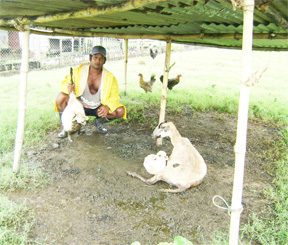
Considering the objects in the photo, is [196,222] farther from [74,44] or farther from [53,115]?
[74,44]

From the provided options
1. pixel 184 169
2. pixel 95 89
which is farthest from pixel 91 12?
pixel 184 169

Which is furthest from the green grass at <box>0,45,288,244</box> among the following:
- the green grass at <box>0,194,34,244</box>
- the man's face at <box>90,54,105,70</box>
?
the man's face at <box>90,54,105,70</box>

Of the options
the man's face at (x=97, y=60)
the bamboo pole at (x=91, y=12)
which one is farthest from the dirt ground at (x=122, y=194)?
the bamboo pole at (x=91, y=12)

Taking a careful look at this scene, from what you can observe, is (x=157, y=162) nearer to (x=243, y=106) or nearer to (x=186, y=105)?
(x=243, y=106)

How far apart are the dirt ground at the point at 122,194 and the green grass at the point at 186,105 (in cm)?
21

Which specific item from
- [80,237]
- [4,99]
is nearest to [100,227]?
[80,237]

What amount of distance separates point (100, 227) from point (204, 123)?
149 inches

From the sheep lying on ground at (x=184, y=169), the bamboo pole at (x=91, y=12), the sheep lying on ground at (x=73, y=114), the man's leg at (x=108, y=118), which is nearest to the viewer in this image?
the bamboo pole at (x=91, y=12)

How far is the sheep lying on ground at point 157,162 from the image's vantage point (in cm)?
326

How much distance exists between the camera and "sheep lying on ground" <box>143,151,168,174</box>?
3256 millimetres

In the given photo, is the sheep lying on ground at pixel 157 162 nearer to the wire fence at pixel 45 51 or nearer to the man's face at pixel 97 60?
the man's face at pixel 97 60

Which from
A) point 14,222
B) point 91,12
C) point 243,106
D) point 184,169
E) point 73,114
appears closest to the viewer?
point 243,106

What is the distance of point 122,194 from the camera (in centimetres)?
320

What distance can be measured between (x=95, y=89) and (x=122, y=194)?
2.09 metres
